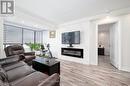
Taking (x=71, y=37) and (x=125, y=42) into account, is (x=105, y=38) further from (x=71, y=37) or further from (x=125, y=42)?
(x=125, y=42)

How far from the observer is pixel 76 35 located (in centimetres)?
466

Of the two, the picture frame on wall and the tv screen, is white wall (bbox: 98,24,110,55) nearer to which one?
the tv screen

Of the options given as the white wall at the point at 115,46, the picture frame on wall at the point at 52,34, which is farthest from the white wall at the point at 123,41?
the picture frame on wall at the point at 52,34

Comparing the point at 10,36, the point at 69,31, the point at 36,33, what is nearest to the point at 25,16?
the point at 10,36

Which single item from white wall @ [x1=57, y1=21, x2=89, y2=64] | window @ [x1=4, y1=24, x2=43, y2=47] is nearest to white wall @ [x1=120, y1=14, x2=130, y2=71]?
white wall @ [x1=57, y1=21, x2=89, y2=64]

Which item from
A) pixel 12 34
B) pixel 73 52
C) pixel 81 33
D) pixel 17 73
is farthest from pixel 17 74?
pixel 12 34

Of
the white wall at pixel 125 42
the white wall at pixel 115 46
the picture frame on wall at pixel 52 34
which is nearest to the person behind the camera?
the white wall at pixel 125 42

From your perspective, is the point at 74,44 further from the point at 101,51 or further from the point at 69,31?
the point at 101,51

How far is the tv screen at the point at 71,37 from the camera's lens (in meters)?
4.62

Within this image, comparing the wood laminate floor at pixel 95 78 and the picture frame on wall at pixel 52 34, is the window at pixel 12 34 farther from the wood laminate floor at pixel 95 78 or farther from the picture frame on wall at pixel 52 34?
the wood laminate floor at pixel 95 78

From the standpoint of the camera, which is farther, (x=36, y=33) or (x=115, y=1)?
(x=36, y=33)

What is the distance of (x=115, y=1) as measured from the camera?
263 cm

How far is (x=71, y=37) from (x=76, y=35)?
345 millimetres

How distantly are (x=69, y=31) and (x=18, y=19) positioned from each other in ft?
9.29
